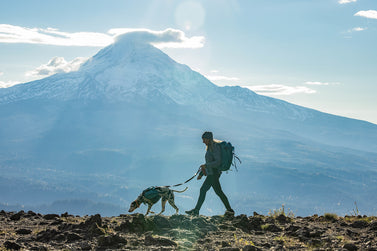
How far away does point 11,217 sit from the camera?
945cm

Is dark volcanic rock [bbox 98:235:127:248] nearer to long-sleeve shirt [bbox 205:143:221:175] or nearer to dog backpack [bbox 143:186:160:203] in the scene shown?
dog backpack [bbox 143:186:160:203]

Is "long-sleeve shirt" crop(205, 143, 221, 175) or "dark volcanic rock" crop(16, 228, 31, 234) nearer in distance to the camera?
"dark volcanic rock" crop(16, 228, 31, 234)

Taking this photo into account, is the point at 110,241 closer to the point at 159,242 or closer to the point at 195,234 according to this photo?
the point at 159,242

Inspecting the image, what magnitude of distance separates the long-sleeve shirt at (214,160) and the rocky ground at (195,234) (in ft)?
3.99

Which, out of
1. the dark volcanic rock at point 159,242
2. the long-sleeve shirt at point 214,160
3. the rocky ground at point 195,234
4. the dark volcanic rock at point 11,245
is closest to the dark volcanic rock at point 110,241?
the rocky ground at point 195,234

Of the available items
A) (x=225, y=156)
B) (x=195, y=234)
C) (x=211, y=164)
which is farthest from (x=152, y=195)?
(x=195, y=234)

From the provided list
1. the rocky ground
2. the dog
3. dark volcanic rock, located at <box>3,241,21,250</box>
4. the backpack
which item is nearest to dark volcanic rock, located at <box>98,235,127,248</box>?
the rocky ground

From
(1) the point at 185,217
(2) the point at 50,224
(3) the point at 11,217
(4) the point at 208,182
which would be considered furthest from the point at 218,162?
(3) the point at 11,217

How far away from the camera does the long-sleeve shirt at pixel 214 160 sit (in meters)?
9.48

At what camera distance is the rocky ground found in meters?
6.27

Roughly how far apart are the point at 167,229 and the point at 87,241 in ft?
5.76

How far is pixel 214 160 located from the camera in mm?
9555

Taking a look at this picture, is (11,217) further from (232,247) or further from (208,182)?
(232,247)

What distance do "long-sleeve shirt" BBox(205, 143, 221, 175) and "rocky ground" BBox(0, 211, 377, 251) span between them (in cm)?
122
